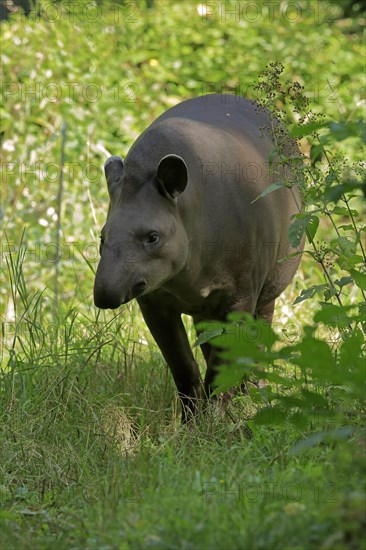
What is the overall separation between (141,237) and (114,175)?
18.1 inches

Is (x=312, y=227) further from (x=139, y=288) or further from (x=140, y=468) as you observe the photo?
(x=140, y=468)

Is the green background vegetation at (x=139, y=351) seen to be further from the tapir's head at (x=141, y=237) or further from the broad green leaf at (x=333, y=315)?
the tapir's head at (x=141, y=237)

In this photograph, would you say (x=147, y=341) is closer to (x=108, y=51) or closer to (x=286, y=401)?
(x=286, y=401)

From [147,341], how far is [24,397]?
1252 mm

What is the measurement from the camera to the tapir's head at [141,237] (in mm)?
4438

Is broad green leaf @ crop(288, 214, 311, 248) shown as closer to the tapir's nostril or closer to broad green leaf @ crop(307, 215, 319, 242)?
broad green leaf @ crop(307, 215, 319, 242)

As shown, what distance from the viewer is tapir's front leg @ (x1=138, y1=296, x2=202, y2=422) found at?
210 inches

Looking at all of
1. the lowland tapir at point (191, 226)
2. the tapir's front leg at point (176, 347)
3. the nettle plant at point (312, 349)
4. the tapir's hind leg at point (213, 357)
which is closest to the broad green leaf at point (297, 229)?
the nettle plant at point (312, 349)

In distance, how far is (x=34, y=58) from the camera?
10125 mm

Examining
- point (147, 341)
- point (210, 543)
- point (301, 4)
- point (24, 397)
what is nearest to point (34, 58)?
point (301, 4)

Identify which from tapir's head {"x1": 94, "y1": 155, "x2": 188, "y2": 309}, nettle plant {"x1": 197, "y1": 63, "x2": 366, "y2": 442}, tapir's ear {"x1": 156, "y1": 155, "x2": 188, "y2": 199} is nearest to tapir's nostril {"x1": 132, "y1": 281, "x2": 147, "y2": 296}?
tapir's head {"x1": 94, "y1": 155, "x2": 188, "y2": 309}

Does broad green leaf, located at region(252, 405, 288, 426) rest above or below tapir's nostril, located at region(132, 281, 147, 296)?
below

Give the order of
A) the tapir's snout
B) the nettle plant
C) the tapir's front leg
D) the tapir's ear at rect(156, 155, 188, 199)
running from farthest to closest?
1. the tapir's front leg
2. the tapir's ear at rect(156, 155, 188, 199)
3. the tapir's snout
4. the nettle plant

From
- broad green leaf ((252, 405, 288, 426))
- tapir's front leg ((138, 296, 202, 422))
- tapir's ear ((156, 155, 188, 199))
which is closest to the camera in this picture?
broad green leaf ((252, 405, 288, 426))
